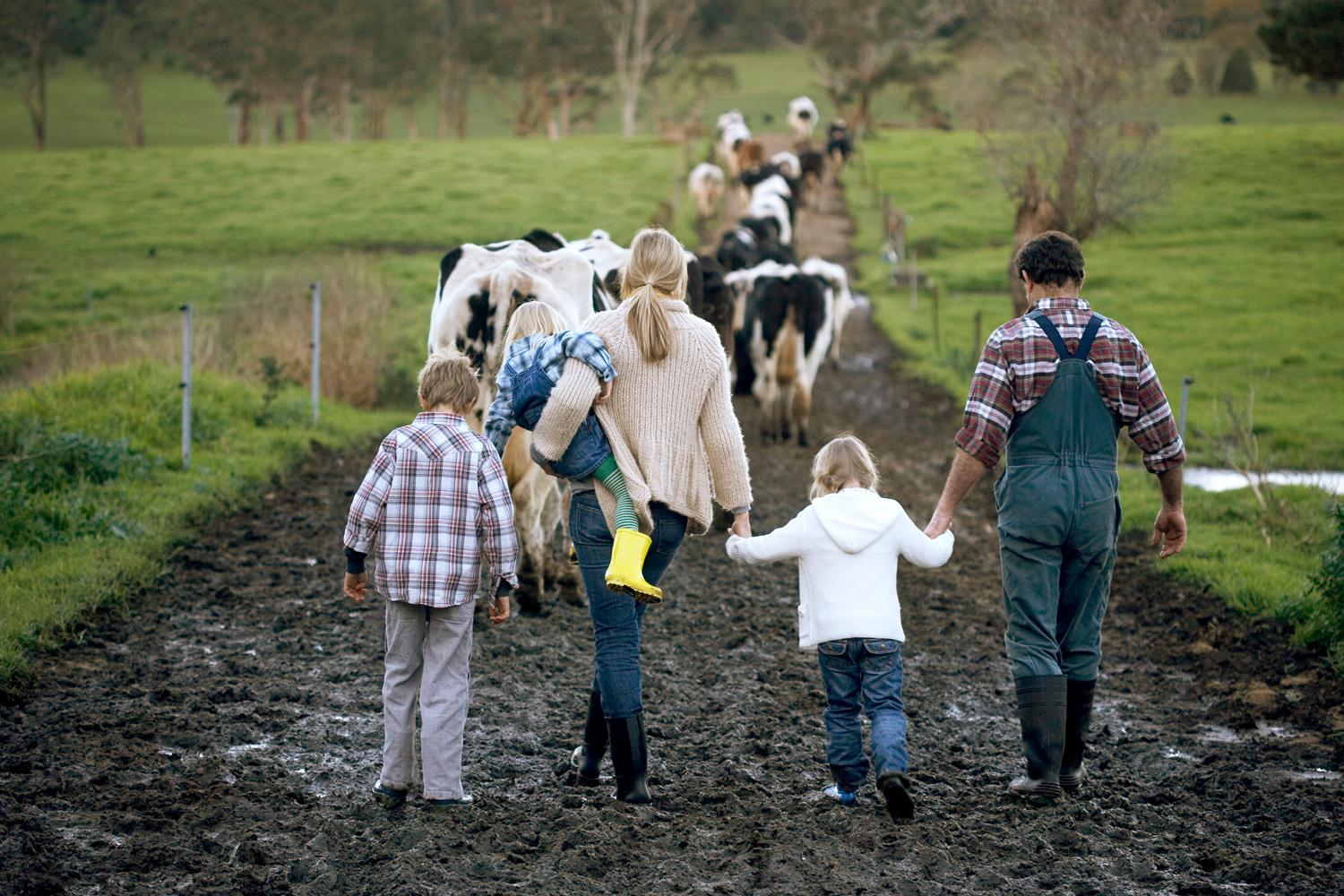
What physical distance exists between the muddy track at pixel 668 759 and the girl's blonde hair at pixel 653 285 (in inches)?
72.7

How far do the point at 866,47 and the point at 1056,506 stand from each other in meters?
58.2

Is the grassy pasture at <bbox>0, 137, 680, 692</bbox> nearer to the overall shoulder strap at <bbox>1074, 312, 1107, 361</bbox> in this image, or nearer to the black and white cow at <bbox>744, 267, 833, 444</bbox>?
the black and white cow at <bbox>744, 267, 833, 444</bbox>

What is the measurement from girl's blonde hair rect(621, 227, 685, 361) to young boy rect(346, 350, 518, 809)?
2.73 ft

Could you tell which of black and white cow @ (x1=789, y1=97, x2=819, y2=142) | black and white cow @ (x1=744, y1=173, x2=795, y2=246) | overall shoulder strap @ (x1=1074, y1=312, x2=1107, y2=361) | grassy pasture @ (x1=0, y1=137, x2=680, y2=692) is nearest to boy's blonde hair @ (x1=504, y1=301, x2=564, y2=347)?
overall shoulder strap @ (x1=1074, y1=312, x2=1107, y2=361)

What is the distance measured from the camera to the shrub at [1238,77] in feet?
239

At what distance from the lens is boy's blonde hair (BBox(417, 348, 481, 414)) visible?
547 centimetres

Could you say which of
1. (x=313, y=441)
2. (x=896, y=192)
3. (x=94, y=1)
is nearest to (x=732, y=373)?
(x=313, y=441)

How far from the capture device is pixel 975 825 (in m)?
5.26

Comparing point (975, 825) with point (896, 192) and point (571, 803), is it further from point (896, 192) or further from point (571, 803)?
point (896, 192)

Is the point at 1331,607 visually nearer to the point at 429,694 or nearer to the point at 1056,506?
the point at 1056,506

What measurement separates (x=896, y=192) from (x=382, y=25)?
31618 millimetres

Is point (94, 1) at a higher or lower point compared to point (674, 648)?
higher

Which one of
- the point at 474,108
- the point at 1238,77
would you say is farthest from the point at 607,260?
the point at 474,108

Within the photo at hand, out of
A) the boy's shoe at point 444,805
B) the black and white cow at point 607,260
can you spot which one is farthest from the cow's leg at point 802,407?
the boy's shoe at point 444,805
